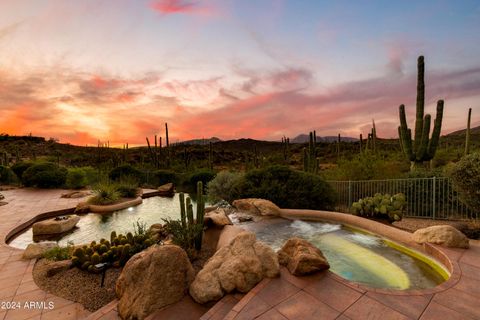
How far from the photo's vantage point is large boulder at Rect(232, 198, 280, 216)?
8.44 meters

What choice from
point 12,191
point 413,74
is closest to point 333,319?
point 413,74

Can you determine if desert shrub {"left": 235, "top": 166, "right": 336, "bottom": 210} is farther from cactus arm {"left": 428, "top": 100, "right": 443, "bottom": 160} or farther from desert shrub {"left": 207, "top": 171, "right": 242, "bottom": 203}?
cactus arm {"left": 428, "top": 100, "right": 443, "bottom": 160}

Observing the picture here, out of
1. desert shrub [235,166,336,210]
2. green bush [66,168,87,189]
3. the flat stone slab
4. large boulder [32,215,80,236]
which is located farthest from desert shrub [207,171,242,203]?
green bush [66,168,87,189]

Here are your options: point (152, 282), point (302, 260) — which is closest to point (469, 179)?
point (302, 260)

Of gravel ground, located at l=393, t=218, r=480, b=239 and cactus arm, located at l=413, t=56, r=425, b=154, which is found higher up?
cactus arm, located at l=413, t=56, r=425, b=154

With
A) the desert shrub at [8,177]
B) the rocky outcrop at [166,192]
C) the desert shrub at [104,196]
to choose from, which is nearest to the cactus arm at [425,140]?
the rocky outcrop at [166,192]

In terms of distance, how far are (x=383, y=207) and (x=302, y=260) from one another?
573cm

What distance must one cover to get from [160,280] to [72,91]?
1303 centimetres

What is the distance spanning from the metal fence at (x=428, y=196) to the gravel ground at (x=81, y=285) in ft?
30.9

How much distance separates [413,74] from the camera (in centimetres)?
1120

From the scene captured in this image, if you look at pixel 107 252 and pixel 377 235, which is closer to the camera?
pixel 107 252

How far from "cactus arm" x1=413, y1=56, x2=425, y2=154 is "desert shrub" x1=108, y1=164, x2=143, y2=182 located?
18719 mm

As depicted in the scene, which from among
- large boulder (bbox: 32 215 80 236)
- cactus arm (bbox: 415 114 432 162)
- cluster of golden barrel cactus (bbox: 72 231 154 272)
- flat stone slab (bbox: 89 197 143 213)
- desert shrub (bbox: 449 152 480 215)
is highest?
cactus arm (bbox: 415 114 432 162)

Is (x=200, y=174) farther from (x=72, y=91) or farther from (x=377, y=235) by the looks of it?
(x=377, y=235)
